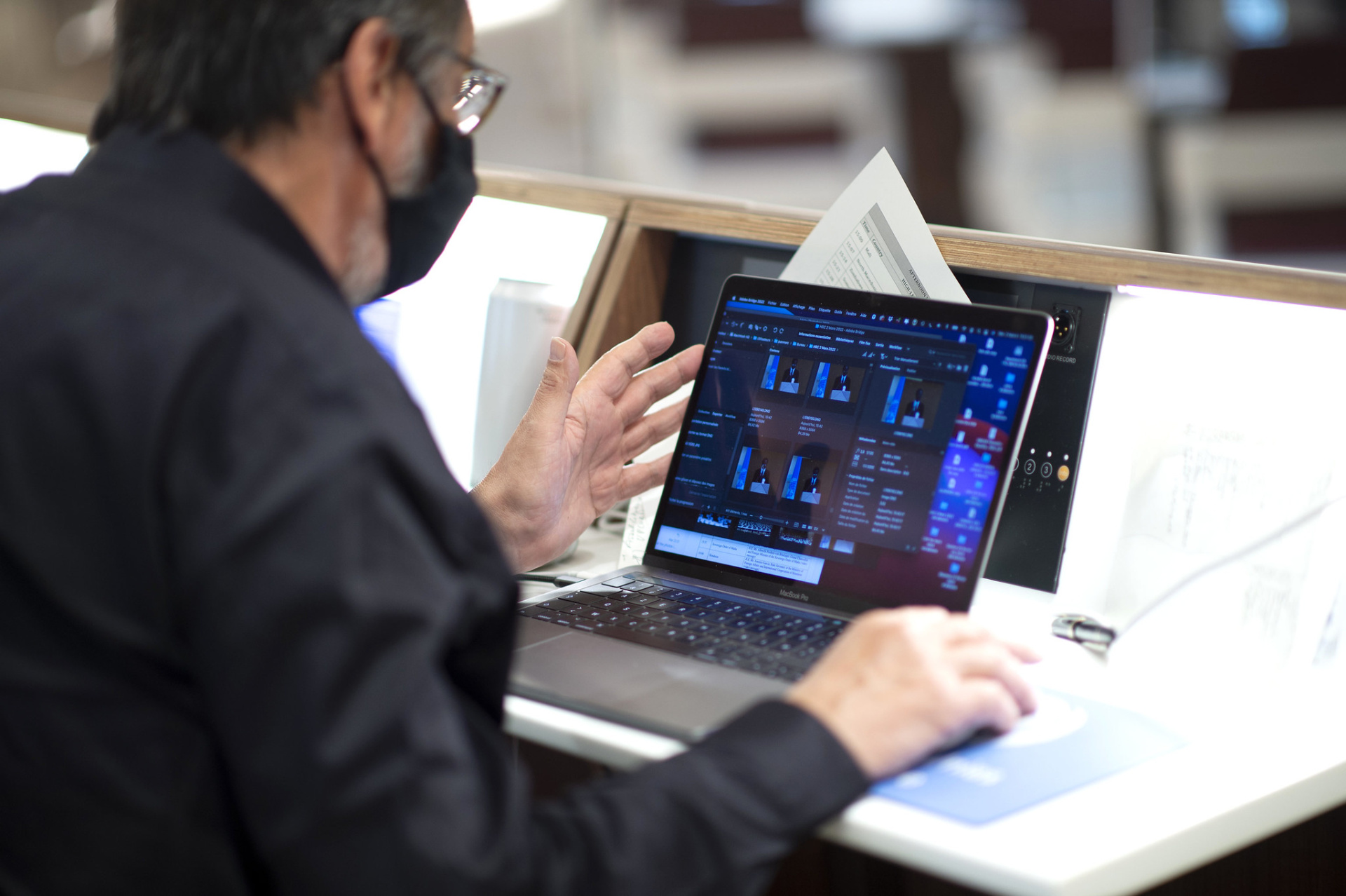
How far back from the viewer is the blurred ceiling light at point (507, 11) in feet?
13.0

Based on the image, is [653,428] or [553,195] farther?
[553,195]

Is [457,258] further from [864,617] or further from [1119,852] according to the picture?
[1119,852]

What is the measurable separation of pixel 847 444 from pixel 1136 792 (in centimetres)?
36

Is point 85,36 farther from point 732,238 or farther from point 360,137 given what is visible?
point 360,137

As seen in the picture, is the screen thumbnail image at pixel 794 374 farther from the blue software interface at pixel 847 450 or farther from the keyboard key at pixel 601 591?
the keyboard key at pixel 601 591

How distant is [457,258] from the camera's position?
1.51 metres

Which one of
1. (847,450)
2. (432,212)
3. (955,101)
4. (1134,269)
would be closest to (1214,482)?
(1134,269)

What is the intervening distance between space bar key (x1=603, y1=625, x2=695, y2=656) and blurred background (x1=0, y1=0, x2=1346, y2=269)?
12.3 feet

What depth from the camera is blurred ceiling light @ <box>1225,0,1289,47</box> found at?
4848 millimetres

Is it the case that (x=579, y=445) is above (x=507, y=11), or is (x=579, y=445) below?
below

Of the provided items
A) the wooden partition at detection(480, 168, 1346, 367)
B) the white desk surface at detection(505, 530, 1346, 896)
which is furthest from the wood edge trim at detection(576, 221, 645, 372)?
the white desk surface at detection(505, 530, 1346, 896)

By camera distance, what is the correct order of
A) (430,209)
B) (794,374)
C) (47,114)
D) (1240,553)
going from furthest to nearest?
(47,114)
(794,374)
(1240,553)
(430,209)

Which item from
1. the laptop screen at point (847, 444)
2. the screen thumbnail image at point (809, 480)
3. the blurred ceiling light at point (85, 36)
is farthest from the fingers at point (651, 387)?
the blurred ceiling light at point (85, 36)

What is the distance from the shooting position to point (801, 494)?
989mm
